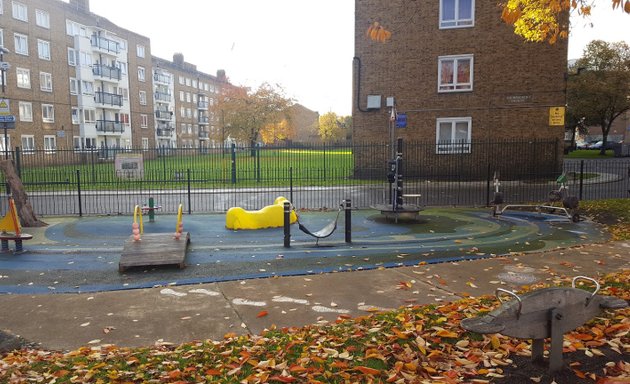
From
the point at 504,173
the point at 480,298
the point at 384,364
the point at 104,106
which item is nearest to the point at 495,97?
the point at 504,173

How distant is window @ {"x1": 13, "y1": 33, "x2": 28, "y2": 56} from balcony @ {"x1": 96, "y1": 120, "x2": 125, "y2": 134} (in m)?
11.9

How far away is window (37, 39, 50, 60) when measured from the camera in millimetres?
44844

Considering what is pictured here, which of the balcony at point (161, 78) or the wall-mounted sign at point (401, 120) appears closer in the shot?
the wall-mounted sign at point (401, 120)

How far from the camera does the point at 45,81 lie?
4597 centimetres

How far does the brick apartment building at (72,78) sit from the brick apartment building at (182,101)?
13.7 m

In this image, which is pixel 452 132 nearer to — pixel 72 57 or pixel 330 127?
pixel 72 57

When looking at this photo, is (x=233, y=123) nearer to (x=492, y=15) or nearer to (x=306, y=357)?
(x=492, y=15)

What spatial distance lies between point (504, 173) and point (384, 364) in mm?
22446

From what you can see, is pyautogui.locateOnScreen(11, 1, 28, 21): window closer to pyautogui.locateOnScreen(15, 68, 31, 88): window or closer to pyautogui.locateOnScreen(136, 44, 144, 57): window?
pyautogui.locateOnScreen(15, 68, 31, 88): window

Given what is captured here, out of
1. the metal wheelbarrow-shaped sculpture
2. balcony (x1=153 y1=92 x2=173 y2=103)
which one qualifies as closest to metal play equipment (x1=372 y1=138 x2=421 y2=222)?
the metal wheelbarrow-shaped sculpture

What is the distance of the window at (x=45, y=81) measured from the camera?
45.1 m

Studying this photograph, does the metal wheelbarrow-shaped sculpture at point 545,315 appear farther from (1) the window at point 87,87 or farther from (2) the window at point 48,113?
(1) the window at point 87,87

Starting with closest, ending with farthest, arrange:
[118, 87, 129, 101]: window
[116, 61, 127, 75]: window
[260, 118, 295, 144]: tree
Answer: [116, 61, 127, 75]: window → [118, 87, 129, 101]: window → [260, 118, 295, 144]: tree

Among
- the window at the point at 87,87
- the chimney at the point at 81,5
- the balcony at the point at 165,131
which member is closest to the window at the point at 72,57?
the window at the point at 87,87
